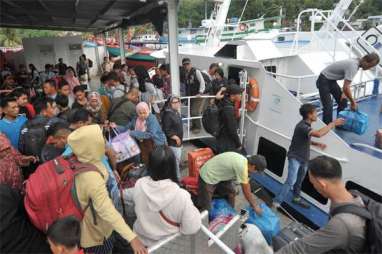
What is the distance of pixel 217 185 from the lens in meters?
3.38

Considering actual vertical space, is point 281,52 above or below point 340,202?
above

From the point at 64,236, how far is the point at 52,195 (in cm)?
29

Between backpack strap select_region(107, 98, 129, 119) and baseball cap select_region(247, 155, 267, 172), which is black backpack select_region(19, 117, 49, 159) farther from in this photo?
baseball cap select_region(247, 155, 267, 172)

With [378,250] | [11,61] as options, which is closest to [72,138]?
[378,250]

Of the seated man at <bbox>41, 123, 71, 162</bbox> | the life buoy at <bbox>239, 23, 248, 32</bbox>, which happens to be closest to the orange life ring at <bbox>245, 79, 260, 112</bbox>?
the seated man at <bbox>41, 123, 71, 162</bbox>

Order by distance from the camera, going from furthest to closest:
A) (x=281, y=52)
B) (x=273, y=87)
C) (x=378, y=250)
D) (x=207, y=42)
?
(x=207, y=42), (x=281, y=52), (x=273, y=87), (x=378, y=250)

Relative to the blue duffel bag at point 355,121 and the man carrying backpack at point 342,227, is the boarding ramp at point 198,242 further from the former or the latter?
the blue duffel bag at point 355,121

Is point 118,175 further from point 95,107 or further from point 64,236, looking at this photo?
point 64,236

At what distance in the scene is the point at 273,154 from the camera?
538 centimetres

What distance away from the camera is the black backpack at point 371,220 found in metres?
1.42

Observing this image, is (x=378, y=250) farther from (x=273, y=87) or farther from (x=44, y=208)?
(x=273, y=87)

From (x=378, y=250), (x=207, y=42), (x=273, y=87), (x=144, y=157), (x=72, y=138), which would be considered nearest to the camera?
(x=378, y=250)

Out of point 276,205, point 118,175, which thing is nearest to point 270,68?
point 276,205

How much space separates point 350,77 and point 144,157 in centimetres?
346
